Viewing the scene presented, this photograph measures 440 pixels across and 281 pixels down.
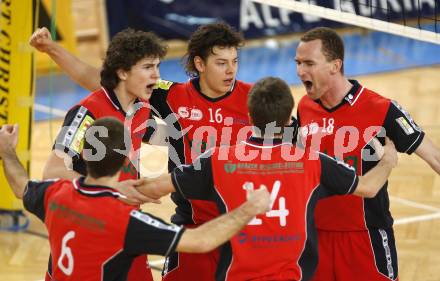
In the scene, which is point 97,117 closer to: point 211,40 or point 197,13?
point 211,40

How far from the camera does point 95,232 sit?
5719mm

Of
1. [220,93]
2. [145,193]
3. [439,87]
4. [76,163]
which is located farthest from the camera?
[439,87]

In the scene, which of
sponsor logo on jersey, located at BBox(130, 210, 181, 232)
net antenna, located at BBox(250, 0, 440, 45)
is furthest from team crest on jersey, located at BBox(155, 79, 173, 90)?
sponsor logo on jersey, located at BBox(130, 210, 181, 232)

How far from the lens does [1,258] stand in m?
10.3

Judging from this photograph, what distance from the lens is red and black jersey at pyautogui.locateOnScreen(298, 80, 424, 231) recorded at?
7.12m

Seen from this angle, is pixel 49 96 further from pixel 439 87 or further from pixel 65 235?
pixel 65 235

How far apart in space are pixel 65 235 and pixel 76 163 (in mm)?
1320

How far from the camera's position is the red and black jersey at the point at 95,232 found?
18.7ft

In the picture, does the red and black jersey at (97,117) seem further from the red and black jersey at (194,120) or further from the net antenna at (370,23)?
the net antenna at (370,23)

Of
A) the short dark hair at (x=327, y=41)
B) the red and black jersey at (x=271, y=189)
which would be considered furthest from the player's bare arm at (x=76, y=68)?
the red and black jersey at (x=271, y=189)

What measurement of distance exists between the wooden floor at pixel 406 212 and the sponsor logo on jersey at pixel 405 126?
284 cm

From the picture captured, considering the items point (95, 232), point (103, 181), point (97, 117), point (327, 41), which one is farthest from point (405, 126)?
point (95, 232)

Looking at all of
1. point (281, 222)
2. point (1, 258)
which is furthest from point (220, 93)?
point (1, 258)

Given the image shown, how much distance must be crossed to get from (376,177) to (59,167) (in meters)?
2.21
